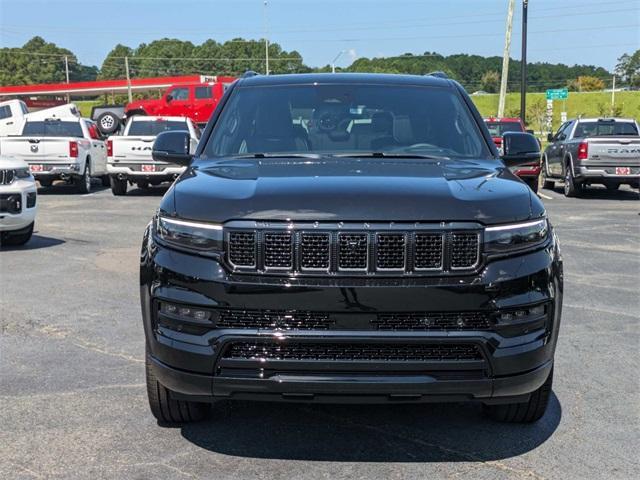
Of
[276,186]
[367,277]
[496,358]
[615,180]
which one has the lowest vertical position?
[615,180]

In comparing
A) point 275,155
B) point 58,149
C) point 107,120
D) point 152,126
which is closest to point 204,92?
point 107,120

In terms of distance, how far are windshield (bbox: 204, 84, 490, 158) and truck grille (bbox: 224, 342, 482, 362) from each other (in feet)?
5.06

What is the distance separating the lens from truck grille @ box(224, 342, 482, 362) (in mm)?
3393

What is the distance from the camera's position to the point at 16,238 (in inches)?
411

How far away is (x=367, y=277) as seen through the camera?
3393mm

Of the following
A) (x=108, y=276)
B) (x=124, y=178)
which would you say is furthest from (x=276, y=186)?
(x=124, y=178)

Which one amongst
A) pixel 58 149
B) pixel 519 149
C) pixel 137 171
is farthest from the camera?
pixel 137 171

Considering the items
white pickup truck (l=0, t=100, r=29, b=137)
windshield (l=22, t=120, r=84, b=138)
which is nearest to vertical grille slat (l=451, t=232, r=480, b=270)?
windshield (l=22, t=120, r=84, b=138)

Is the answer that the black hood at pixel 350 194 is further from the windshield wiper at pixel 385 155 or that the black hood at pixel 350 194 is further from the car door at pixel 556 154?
the car door at pixel 556 154

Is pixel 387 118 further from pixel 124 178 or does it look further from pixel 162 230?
pixel 124 178

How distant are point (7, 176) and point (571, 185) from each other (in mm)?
13175

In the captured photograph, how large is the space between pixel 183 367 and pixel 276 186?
915mm

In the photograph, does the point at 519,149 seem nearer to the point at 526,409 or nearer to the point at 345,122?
the point at 345,122

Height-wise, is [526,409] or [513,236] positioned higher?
[513,236]
